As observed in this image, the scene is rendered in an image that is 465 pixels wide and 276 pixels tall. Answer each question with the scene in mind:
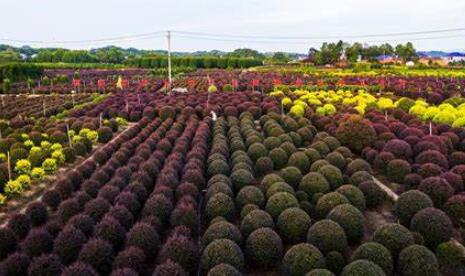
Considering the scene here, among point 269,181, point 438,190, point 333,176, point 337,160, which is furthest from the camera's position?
point 337,160

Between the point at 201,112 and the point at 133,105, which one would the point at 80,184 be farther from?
the point at 133,105

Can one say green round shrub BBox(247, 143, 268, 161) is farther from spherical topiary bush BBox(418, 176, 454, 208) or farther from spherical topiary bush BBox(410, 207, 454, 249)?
spherical topiary bush BBox(410, 207, 454, 249)

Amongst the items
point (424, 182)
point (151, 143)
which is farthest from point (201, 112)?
point (424, 182)

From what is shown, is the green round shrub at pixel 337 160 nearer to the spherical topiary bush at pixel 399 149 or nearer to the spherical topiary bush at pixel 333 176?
the spherical topiary bush at pixel 333 176

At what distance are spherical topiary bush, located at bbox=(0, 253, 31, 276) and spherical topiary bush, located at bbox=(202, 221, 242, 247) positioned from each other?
3.82 meters

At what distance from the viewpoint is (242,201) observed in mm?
12000

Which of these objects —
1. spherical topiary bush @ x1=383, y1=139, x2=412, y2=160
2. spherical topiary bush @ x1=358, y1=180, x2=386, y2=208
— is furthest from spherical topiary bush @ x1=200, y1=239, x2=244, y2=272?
spherical topiary bush @ x1=383, y1=139, x2=412, y2=160

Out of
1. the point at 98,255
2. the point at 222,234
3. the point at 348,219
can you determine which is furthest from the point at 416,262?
the point at 98,255

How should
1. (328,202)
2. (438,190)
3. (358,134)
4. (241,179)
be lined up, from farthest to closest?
(358,134) → (241,179) → (438,190) → (328,202)

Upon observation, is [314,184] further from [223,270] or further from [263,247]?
[223,270]

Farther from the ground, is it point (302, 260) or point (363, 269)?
point (363, 269)

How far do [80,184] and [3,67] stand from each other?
49047mm

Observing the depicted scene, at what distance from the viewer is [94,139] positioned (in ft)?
74.5

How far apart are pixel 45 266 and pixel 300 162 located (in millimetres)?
9306
